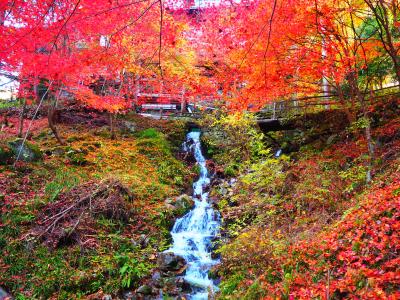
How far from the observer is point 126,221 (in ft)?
30.3

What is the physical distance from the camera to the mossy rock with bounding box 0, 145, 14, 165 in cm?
993

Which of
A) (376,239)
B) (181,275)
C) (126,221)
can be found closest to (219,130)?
(126,221)

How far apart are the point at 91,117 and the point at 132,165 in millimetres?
5277

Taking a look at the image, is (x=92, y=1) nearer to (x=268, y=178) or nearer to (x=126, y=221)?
(x=126, y=221)

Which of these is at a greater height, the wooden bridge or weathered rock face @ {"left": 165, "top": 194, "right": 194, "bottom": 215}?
the wooden bridge

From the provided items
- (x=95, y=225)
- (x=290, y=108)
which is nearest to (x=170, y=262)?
(x=95, y=225)

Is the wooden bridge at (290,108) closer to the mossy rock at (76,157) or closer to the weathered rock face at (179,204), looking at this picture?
the weathered rock face at (179,204)

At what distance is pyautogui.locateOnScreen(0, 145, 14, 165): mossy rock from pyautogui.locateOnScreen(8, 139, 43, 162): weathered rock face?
0.49 feet

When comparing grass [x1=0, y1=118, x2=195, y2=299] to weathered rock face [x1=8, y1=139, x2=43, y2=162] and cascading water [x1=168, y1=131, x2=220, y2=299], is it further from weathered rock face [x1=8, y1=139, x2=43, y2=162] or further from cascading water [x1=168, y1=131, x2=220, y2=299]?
cascading water [x1=168, y1=131, x2=220, y2=299]

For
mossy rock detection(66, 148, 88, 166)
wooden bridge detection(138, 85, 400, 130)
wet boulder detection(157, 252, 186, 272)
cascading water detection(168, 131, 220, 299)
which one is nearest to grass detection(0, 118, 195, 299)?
mossy rock detection(66, 148, 88, 166)

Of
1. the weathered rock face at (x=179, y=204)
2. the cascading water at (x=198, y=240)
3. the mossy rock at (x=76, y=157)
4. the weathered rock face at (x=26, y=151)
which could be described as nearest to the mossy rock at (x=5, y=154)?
the weathered rock face at (x=26, y=151)

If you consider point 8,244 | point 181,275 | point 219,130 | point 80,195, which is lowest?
point 181,275

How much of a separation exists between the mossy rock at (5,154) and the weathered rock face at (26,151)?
0.49 feet

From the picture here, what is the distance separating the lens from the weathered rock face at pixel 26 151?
1037cm
